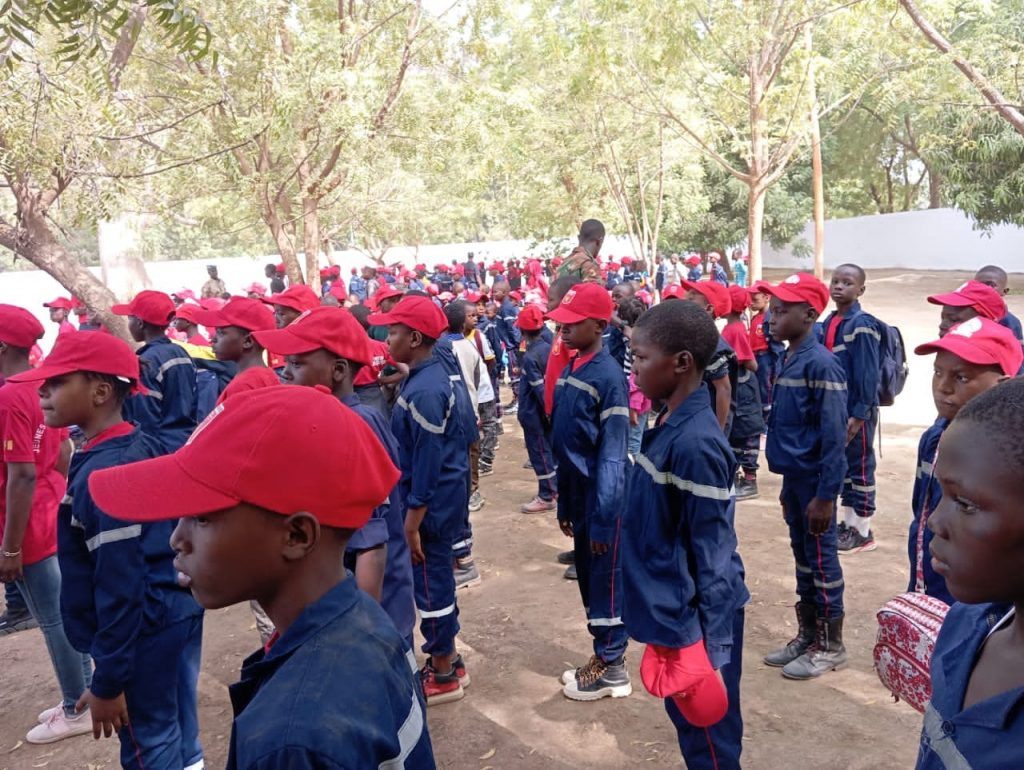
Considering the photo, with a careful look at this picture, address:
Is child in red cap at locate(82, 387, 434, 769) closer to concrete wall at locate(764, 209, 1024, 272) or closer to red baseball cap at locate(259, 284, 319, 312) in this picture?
red baseball cap at locate(259, 284, 319, 312)

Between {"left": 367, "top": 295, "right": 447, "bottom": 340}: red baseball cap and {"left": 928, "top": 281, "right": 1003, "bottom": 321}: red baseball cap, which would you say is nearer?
{"left": 367, "top": 295, "right": 447, "bottom": 340}: red baseball cap

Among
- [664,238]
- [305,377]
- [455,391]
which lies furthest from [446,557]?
[664,238]

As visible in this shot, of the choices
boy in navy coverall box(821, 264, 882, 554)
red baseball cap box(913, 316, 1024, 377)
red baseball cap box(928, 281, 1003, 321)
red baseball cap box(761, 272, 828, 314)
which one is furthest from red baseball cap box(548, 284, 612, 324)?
boy in navy coverall box(821, 264, 882, 554)

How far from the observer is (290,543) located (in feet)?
4.87

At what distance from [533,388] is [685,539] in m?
4.47

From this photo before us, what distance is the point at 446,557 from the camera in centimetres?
435

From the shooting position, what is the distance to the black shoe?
557cm

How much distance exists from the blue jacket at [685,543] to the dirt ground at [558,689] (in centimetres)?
126

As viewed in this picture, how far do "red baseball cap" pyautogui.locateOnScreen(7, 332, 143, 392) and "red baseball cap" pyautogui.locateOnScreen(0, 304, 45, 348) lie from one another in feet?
5.13

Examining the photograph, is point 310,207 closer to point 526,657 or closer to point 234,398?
point 526,657

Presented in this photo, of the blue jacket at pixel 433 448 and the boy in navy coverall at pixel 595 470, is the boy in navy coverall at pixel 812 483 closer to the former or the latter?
the boy in navy coverall at pixel 595 470

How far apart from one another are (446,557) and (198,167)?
7199 mm

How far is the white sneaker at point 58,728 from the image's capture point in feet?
13.8

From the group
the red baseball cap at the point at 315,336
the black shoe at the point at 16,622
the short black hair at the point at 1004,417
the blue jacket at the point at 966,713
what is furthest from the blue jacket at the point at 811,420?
the black shoe at the point at 16,622
